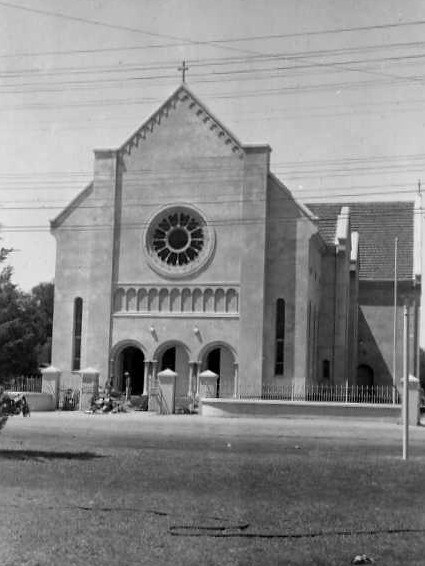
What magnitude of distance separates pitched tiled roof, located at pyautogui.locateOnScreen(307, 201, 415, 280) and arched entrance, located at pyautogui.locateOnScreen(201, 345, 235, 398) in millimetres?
15533

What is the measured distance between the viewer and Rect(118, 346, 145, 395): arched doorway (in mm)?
43156

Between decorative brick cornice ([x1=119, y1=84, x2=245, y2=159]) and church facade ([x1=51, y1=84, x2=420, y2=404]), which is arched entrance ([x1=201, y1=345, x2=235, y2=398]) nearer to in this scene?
church facade ([x1=51, y1=84, x2=420, y2=404])

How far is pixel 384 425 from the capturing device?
103 feet

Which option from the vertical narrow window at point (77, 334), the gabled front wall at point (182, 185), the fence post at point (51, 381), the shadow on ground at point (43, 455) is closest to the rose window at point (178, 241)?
the gabled front wall at point (182, 185)

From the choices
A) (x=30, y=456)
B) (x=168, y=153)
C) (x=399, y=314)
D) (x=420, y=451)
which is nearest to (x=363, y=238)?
(x=399, y=314)

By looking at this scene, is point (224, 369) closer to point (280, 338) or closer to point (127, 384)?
point (280, 338)

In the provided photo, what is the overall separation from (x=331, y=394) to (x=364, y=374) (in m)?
19.5

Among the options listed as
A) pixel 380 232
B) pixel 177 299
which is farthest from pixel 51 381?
pixel 380 232

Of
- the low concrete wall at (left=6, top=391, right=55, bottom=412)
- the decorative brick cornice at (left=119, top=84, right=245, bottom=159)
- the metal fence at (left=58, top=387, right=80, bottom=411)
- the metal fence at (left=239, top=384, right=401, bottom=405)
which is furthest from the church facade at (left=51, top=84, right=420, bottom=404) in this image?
the low concrete wall at (left=6, top=391, right=55, bottom=412)

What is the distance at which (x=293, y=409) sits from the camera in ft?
110

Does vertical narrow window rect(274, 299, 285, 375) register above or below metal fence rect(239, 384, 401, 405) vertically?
above

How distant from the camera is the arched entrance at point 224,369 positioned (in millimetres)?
41312

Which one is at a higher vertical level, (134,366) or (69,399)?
(134,366)

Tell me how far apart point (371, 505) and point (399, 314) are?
43.4 meters
